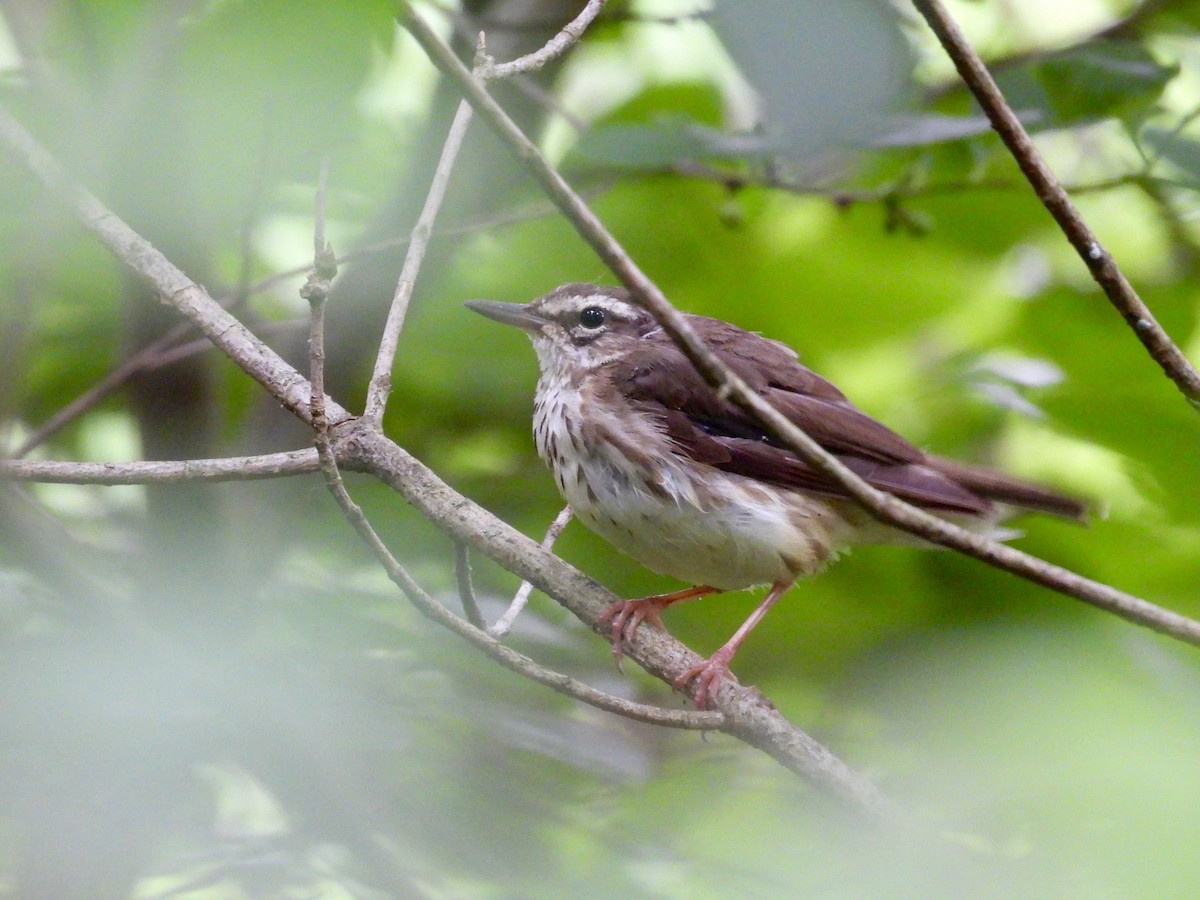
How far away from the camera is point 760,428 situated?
4086 millimetres

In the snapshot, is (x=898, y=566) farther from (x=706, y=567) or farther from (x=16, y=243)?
(x=16, y=243)

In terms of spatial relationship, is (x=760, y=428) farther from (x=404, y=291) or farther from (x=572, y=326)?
(x=404, y=291)

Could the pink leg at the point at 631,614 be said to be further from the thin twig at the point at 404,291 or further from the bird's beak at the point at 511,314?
the bird's beak at the point at 511,314

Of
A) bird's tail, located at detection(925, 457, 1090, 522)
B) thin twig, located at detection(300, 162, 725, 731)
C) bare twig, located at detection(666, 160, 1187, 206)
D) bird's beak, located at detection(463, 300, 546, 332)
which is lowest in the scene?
thin twig, located at detection(300, 162, 725, 731)

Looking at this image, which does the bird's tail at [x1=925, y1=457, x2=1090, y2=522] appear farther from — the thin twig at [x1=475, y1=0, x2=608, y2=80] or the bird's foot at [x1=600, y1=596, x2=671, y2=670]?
the thin twig at [x1=475, y1=0, x2=608, y2=80]

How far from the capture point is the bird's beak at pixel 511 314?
14.4 feet

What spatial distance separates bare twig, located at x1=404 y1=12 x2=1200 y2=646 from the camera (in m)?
2.15

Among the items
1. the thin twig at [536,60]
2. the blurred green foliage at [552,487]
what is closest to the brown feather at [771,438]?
the blurred green foliage at [552,487]

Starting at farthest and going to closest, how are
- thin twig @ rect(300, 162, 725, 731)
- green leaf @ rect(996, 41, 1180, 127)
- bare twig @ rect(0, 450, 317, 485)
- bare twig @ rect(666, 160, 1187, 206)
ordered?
bare twig @ rect(666, 160, 1187, 206) → green leaf @ rect(996, 41, 1180, 127) → bare twig @ rect(0, 450, 317, 485) → thin twig @ rect(300, 162, 725, 731)

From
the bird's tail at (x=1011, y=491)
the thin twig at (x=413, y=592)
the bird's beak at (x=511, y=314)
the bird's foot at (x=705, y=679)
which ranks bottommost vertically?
the thin twig at (x=413, y=592)

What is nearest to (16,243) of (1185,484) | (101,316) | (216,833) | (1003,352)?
(101,316)

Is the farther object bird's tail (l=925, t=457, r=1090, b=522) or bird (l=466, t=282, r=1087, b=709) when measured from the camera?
bird (l=466, t=282, r=1087, b=709)

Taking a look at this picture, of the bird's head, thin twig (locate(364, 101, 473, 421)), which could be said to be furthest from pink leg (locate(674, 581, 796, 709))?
thin twig (locate(364, 101, 473, 421))

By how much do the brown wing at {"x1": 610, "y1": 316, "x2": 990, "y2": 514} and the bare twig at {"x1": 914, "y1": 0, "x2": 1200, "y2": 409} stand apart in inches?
43.5
